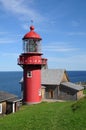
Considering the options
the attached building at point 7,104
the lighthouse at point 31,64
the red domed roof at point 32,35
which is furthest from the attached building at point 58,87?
the attached building at point 7,104

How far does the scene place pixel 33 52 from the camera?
132 ft

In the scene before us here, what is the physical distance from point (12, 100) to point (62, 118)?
1309 centimetres

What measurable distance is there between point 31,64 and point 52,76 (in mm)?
13449

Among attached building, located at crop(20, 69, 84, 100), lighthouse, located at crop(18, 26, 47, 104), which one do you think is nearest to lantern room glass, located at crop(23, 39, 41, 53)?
lighthouse, located at crop(18, 26, 47, 104)

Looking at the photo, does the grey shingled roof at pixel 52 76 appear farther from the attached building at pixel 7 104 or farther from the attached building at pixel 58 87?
the attached building at pixel 7 104

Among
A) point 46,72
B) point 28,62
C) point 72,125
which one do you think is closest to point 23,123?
point 72,125

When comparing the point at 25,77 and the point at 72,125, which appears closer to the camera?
the point at 72,125

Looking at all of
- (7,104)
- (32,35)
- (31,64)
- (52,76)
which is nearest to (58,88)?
(52,76)

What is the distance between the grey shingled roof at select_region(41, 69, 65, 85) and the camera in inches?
2024

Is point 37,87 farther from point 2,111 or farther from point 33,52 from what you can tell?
point 2,111

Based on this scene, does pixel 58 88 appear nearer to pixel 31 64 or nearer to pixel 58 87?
pixel 58 87

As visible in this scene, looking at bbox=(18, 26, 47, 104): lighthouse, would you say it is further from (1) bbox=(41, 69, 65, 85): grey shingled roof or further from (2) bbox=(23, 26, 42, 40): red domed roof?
(1) bbox=(41, 69, 65, 85): grey shingled roof

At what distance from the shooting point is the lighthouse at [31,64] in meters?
40.3

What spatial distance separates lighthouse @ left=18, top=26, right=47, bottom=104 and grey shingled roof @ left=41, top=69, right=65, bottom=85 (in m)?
10.2
